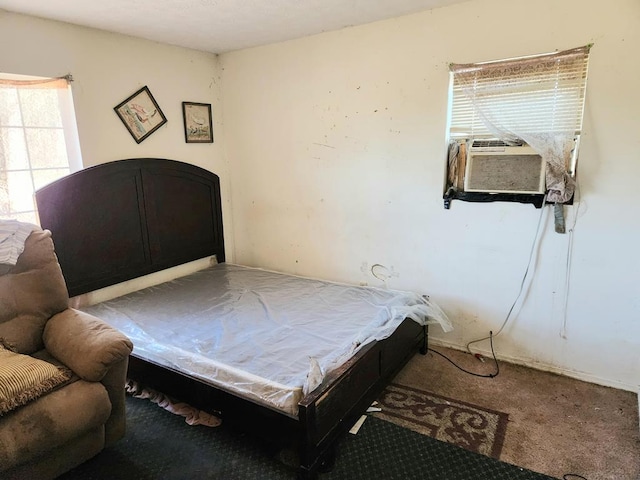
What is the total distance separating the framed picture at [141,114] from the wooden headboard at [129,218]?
22 centimetres

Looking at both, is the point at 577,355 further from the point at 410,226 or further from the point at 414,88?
the point at 414,88

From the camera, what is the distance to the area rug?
6.50 feet

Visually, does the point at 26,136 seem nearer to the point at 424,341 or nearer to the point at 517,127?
the point at 424,341

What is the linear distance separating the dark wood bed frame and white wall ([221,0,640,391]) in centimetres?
49

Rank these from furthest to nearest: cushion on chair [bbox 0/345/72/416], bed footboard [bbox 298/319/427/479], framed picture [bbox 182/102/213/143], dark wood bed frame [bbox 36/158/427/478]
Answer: framed picture [bbox 182/102/213/143] → dark wood bed frame [bbox 36/158/427/478] → bed footboard [bbox 298/319/427/479] → cushion on chair [bbox 0/345/72/416]

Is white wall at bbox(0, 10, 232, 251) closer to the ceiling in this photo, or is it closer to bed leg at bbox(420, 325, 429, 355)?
the ceiling

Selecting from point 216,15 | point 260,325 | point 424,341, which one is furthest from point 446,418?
point 216,15

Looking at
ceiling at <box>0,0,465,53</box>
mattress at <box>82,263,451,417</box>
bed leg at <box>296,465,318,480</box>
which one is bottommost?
bed leg at <box>296,465,318,480</box>

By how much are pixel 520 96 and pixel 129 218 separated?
2775 millimetres

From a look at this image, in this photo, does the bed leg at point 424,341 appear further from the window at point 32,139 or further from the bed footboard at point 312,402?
the window at point 32,139

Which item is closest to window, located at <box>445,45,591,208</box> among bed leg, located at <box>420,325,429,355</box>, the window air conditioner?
the window air conditioner

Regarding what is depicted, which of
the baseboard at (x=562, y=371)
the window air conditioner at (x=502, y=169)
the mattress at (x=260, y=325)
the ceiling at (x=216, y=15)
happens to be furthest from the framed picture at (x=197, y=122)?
the baseboard at (x=562, y=371)

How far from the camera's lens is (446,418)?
2150mm

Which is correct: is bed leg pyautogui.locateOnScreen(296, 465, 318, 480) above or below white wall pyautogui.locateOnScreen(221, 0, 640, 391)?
below
